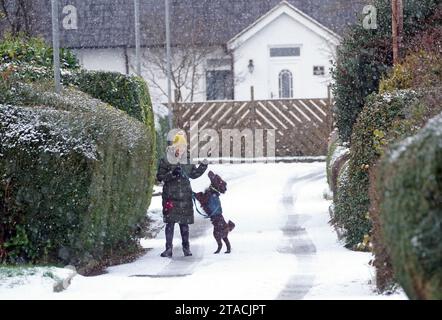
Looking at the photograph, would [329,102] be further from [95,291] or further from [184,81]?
[95,291]

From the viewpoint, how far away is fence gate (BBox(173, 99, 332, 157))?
33.7 m

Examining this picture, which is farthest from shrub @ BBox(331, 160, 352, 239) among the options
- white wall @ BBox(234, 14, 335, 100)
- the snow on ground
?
white wall @ BBox(234, 14, 335, 100)

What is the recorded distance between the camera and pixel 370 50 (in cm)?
1923

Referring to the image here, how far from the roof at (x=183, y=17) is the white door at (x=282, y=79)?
2019mm

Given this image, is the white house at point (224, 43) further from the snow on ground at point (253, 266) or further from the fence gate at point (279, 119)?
the snow on ground at point (253, 266)

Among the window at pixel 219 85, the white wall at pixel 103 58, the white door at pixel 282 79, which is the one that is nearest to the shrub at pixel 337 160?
the white door at pixel 282 79

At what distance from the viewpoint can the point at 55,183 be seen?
11.6 m

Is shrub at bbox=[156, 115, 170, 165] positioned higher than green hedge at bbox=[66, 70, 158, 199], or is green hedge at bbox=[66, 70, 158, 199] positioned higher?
green hedge at bbox=[66, 70, 158, 199]

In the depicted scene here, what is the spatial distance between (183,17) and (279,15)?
3.83 meters

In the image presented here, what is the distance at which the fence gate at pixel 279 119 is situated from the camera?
1325 inches

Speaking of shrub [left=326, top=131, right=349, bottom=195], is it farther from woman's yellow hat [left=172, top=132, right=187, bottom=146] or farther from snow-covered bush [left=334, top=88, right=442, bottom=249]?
woman's yellow hat [left=172, top=132, right=187, bottom=146]

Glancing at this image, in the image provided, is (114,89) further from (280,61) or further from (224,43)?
(280,61)

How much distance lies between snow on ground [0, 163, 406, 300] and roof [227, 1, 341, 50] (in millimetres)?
16253
